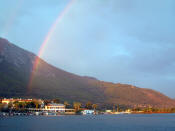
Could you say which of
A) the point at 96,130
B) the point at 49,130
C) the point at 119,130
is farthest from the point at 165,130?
the point at 49,130

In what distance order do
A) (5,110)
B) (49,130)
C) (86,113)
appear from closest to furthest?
(49,130) < (5,110) < (86,113)

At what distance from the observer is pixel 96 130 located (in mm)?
67125

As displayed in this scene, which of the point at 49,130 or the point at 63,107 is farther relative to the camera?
the point at 63,107

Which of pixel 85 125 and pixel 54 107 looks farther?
pixel 54 107

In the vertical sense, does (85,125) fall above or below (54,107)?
below

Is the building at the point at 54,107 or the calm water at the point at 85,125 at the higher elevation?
the building at the point at 54,107

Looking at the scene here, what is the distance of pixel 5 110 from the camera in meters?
166

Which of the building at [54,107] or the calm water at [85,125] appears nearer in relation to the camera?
the calm water at [85,125]

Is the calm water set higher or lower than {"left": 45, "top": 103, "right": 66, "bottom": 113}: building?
lower

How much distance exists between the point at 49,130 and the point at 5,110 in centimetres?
10802

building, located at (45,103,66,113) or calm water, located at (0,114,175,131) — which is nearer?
calm water, located at (0,114,175,131)

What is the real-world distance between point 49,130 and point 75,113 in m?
121

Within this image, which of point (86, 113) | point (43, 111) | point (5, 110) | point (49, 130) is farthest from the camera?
point (86, 113)

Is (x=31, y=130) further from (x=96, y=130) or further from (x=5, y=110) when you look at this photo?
(x=5, y=110)
